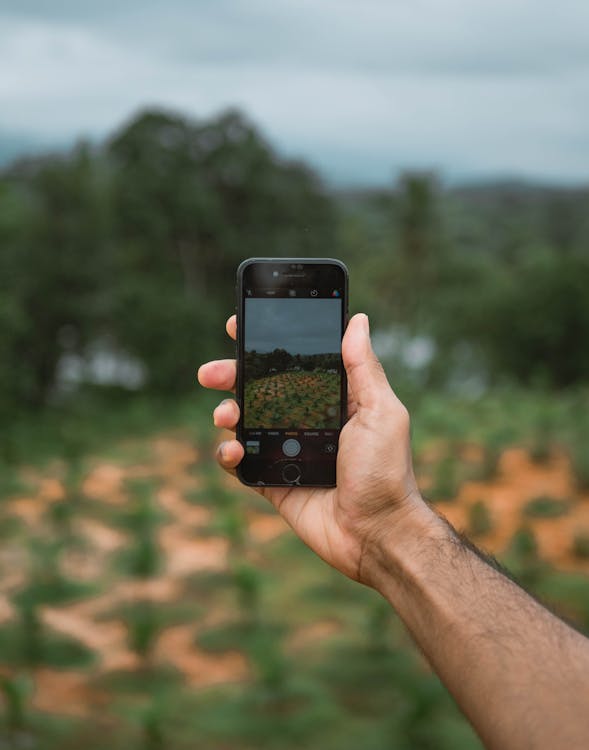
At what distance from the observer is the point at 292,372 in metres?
2.21

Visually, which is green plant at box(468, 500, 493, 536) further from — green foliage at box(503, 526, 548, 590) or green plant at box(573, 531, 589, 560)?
green plant at box(573, 531, 589, 560)

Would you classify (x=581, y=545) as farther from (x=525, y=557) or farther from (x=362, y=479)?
(x=362, y=479)

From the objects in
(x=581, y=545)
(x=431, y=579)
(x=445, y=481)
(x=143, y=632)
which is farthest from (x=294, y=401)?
(x=445, y=481)

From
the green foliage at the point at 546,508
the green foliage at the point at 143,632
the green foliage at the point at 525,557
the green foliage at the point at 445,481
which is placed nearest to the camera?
the green foliage at the point at 143,632

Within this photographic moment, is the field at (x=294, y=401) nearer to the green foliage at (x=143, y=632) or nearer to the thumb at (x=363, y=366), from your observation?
the thumb at (x=363, y=366)

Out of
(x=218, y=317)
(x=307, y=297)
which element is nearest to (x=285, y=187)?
(x=218, y=317)

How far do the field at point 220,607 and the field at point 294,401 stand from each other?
73cm

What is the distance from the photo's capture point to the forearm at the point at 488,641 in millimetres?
1370

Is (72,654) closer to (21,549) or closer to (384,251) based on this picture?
(21,549)

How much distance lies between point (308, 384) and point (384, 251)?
35617mm

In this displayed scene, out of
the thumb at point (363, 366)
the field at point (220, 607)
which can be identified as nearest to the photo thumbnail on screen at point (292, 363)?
the thumb at point (363, 366)

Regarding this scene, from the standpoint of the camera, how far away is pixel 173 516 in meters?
6.00

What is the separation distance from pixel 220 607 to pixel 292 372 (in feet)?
8.76

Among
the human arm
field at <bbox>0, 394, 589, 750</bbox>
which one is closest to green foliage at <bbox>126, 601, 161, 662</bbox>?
field at <bbox>0, 394, 589, 750</bbox>
